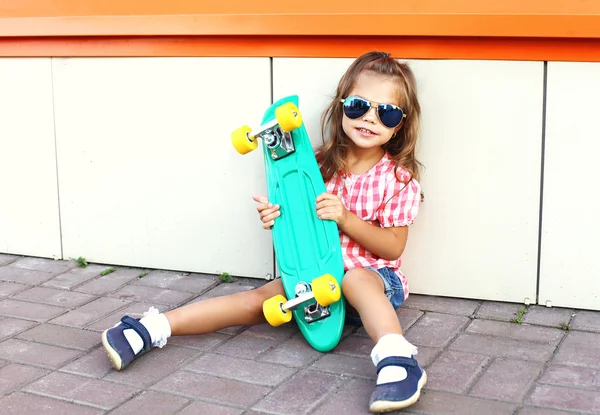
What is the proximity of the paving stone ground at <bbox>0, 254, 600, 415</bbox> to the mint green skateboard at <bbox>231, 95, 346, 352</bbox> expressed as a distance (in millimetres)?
115

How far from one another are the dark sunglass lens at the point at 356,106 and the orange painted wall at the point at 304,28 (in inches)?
12.8

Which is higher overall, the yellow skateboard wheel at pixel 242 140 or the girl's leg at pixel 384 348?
the yellow skateboard wheel at pixel 242 140

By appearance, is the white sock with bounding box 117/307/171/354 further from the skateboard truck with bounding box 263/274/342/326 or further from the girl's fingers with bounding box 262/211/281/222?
the girl's fingers with bounding box 262/211/281/222

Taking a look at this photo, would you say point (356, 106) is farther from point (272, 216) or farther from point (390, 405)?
point (390, 405)

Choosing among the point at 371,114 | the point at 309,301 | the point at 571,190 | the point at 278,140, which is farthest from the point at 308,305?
the point at 571,190

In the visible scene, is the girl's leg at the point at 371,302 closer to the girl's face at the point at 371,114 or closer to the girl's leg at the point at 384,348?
the girl's leg at the point at 384,348

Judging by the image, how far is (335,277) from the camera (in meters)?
2.93

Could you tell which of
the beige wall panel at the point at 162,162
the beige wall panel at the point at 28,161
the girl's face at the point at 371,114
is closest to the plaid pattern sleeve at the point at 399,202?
the girl's face at the point at 371,114

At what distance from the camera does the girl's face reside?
9.70 ft

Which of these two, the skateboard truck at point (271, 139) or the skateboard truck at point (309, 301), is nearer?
the skateboard truck at point (309, 301)

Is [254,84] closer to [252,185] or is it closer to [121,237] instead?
[252,185]

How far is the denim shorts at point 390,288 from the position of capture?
2979mm

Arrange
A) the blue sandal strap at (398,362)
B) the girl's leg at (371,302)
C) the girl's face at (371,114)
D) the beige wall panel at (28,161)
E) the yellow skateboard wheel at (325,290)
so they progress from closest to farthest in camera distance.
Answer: the blue sandal strap at (398,362) < the girl's leg at (371,302) < the yellow skateboard wheel at (325,290) < the girl's face at (371,114) < the beige wall panel at (28,161)

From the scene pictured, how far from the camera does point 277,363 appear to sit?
273 centimetres
